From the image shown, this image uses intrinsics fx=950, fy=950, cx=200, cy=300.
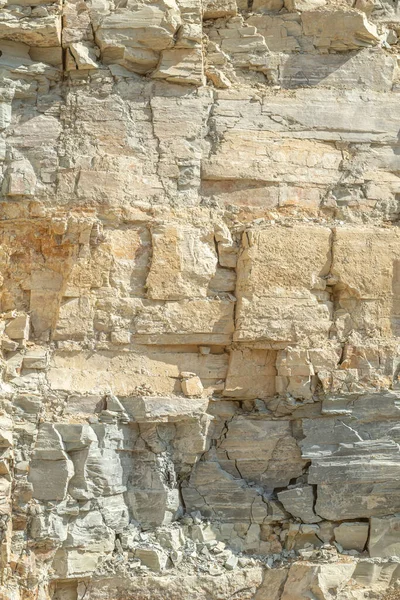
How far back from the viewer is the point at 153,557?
7.88 m

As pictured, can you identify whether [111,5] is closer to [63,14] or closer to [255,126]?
[63,14]

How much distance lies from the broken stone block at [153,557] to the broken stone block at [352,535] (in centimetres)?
151

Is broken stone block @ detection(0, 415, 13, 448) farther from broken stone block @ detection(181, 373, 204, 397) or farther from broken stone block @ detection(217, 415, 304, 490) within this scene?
broken stone block @ detection(217, 415, 304, 490)

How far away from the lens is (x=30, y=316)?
820 centimetres

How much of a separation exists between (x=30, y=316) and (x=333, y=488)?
300 cm

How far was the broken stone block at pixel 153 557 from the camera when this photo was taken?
310 inches

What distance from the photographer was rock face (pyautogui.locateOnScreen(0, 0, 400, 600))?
7.98 m

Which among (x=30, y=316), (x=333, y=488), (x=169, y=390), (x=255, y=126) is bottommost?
(x=333, y=488)

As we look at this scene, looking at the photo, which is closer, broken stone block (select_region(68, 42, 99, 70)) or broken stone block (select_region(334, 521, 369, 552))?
broken stone block (select_region(334, 521, 369, 552))

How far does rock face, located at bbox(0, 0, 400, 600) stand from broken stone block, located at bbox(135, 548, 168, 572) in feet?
0.08

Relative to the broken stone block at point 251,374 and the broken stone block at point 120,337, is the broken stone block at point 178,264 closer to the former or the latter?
the broken stone block at point 120,337

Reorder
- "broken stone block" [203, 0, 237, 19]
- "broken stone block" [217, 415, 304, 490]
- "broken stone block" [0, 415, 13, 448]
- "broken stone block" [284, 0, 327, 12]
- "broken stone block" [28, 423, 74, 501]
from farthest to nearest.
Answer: "broken stone block" [284, 0, 327, 12]
"broken stone block" [203, 0, 237, 19]
"broken stone block" [217, 415, 304, 490]
"broken stone block" [28, 423, 74, 501]
"broken stone block" [0, 415, 13, 448]

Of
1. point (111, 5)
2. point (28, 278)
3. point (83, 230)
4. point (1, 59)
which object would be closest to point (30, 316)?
point (28, 278)

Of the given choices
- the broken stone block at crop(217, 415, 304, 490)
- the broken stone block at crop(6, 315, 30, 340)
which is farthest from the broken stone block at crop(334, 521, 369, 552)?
the broken stone block at crop(6, 315, 30, 340)
